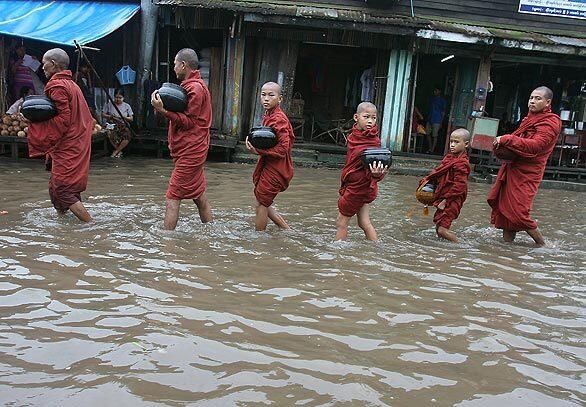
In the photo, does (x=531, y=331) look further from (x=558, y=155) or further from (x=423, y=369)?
(x=558, y=155)

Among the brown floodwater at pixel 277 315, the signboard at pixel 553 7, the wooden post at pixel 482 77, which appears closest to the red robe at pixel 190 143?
the brown floodwater at pixel 277 315

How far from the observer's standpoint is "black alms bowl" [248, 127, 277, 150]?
16.4 feet

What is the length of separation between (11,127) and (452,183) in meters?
8.09

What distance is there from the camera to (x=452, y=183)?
17.8ft

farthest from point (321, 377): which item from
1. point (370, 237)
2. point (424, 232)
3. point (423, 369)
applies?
point (424, 232)

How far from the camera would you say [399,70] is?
12477mm

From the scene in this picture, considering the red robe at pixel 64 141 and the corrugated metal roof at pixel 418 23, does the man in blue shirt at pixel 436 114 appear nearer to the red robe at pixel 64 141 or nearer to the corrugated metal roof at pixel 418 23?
the corrugated metal roof at pixel 418 23

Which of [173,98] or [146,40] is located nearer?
[173,98]

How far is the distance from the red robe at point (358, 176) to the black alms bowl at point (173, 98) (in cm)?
156

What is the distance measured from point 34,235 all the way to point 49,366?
250 cm

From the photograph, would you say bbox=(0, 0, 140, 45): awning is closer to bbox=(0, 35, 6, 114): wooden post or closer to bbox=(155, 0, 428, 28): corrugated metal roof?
bbox=(0, 35, 6, 114): wooden post


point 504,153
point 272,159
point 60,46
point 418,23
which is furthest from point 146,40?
point 504,153

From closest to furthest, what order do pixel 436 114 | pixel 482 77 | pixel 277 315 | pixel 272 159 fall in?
pixel 277 315
pixel 272 159
pixel 482 77
pixel 436 114

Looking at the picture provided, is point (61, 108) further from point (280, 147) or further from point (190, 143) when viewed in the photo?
point (280, 147)
